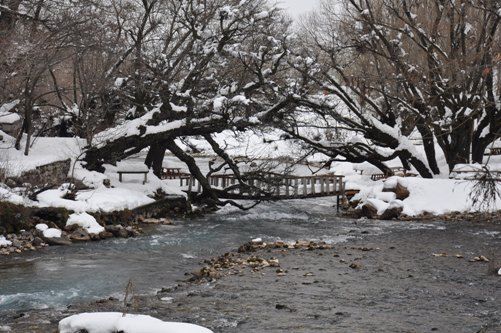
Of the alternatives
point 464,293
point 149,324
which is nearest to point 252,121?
point 464,293

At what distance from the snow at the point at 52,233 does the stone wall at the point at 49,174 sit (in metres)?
2.90

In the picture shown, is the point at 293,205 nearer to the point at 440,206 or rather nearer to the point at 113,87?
the point at 440,206

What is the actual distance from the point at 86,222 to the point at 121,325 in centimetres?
1050

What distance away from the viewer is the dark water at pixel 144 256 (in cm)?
890

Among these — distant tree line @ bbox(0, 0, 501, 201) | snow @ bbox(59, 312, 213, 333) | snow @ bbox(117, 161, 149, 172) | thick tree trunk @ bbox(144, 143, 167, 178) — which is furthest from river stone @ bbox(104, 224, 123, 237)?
snow @ bbox(59, 312, 213, 333)

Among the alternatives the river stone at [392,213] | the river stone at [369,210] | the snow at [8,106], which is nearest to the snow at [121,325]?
the river stone at [392,213]

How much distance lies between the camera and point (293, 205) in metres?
24.8

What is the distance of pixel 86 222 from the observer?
15391 millimetres

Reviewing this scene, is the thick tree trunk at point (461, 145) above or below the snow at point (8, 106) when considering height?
below

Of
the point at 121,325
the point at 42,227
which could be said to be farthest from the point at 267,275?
the point at 42,227

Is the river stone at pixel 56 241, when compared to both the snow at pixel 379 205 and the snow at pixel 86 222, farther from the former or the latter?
the snow at pixel 379 205

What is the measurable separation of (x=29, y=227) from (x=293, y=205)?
12742 millimetres

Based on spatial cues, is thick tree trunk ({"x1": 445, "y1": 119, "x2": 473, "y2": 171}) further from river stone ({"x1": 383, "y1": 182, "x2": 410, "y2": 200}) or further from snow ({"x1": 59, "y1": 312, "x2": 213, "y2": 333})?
snow ({"x1": 59, "y1": 312, "x2": 213, "y2": 333})

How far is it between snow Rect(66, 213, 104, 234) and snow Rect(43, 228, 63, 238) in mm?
911
